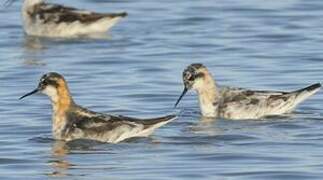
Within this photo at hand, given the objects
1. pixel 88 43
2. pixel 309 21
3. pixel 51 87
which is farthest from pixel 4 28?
pixel 51 87

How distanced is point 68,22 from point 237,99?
10201 millimetres

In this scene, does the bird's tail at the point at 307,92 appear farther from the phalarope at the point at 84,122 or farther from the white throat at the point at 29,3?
the white throat at the point at 29,3

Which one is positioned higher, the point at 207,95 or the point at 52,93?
the point at 52,93

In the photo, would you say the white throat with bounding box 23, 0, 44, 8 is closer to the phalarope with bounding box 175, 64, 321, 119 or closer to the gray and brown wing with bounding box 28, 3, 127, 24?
the gray and brown wing with bounding box 28, 3, 127, 24

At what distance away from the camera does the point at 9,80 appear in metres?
25.8

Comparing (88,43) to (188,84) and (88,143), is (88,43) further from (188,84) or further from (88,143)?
(88,143)

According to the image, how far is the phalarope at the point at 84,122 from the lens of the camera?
66.4 feet

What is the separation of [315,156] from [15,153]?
372cm

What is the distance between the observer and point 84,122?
67.1ft

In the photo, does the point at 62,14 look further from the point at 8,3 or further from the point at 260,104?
the point at 260,104

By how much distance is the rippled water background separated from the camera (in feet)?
60.8

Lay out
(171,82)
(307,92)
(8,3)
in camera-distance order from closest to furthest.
A: 1. (307,92)
2. (171,82)
3. (8,3)

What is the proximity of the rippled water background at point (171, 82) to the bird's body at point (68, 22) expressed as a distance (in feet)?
1.30

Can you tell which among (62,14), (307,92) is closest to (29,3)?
(62,14)
